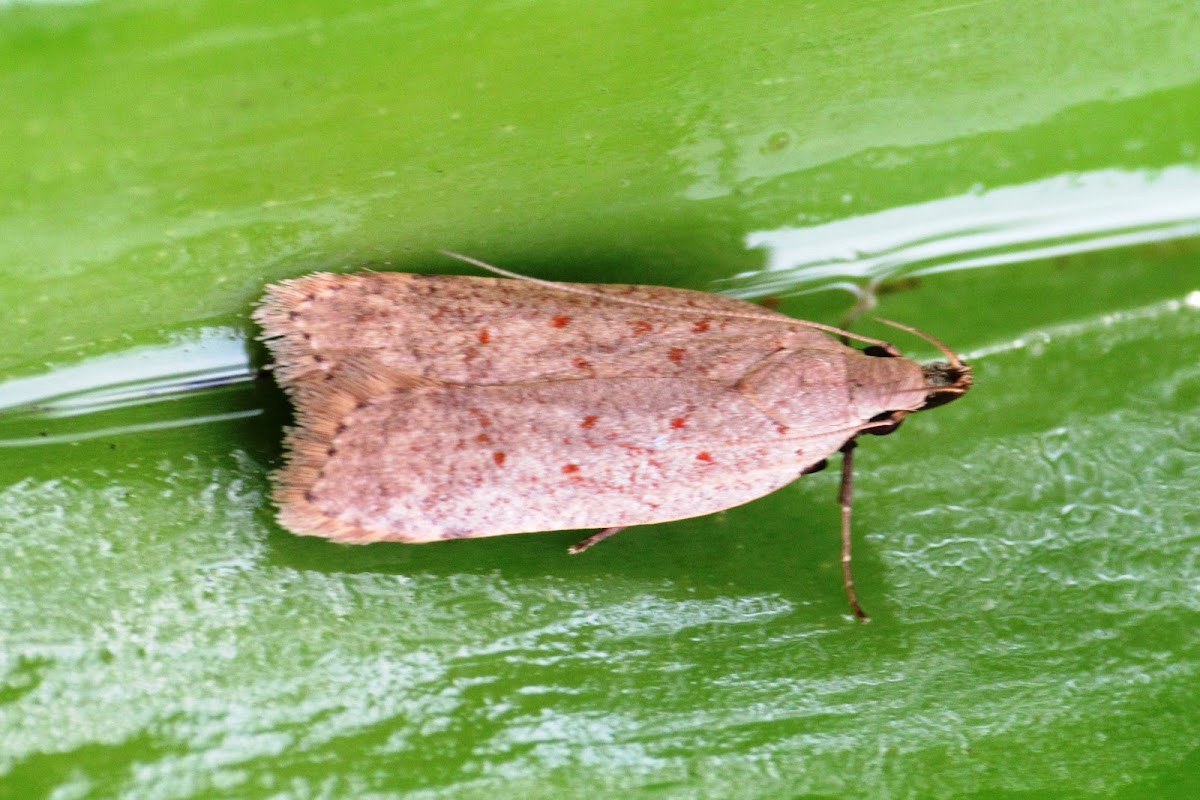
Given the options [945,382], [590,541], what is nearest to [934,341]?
[945,382]

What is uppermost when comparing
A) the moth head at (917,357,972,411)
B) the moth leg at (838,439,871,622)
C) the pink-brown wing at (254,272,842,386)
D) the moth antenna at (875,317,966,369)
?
the pink-brown wing at (254,272,842,386)

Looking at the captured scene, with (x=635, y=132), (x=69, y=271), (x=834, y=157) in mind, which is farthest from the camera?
(x=834, y=157)

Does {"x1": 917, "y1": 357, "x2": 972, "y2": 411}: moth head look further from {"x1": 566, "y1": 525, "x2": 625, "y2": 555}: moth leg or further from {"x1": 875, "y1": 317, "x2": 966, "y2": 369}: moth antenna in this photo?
{"x1": 566, "y1": 525, "x2": 625, "y2": 555}: moth leg

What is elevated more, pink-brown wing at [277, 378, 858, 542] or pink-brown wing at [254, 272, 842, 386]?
pink-brown wing at [254, 272, 842, 386]

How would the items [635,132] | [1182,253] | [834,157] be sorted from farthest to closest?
[1182,253] → [834,157] → [635,132]

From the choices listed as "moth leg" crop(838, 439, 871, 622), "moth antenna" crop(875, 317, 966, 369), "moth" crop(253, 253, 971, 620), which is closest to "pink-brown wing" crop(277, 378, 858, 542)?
"moth" crop(253, 253, 971, 620)

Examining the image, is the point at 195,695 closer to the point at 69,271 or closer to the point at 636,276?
the point at 69,271

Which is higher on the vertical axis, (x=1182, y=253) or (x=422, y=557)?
(x=1182, y=253)

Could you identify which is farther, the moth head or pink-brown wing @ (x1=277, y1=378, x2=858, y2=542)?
the moth head

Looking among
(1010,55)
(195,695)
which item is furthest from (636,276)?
(195,695)
